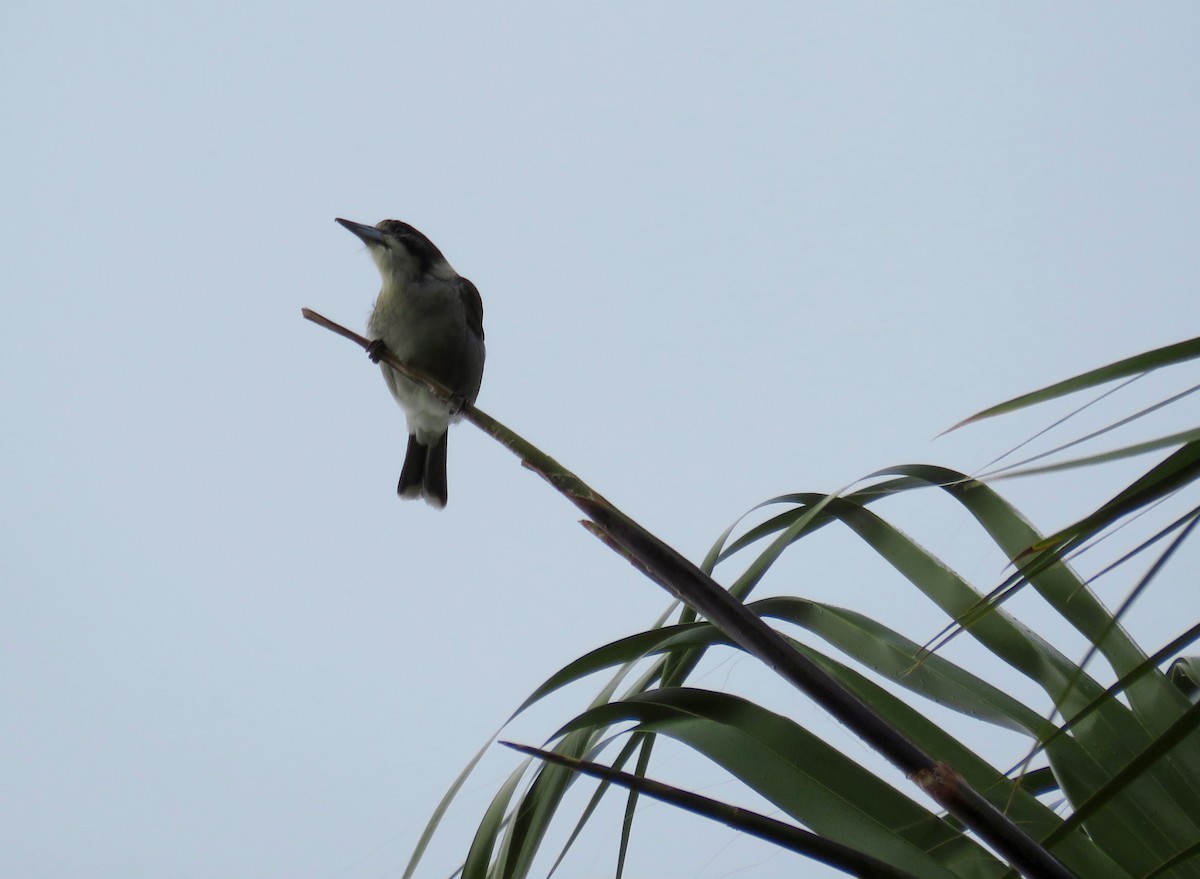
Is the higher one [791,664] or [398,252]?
[398,252]

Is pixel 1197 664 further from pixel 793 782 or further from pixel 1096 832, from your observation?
pixel 793 782

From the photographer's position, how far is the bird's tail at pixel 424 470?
3.74 m

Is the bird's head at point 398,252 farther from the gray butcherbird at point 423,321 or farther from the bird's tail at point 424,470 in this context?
the bird's tail at point 424,470

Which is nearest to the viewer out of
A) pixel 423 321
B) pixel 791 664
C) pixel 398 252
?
pixel 791 664

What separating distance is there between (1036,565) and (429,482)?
3336mm

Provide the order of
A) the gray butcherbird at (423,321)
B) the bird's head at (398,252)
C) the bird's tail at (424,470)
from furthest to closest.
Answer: the bird's tail at (424,470)
the bird's head at (398,252)
the gray butcherbird at (423,321)

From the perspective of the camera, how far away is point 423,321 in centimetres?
321

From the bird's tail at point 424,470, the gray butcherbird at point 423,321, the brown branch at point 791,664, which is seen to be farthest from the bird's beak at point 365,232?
the brown branch at point 791,664

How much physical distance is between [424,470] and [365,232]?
91cm

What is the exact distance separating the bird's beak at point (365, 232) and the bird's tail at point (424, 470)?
2.43 ft

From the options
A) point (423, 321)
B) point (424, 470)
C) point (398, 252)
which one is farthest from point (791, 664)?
point (424, 470)

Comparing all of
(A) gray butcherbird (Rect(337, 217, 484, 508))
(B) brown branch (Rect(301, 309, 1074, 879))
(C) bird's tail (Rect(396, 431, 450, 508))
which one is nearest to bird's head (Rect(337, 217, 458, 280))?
(A) gray butcherbird (Rect(337, 217, 484, 508))

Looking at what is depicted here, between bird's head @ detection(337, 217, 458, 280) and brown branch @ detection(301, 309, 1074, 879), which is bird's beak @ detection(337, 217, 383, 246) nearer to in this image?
bird's head @ detection(337, 217, 458, 280)

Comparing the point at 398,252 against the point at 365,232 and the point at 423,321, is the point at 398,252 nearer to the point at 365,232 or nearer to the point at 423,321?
the point at 365,232
